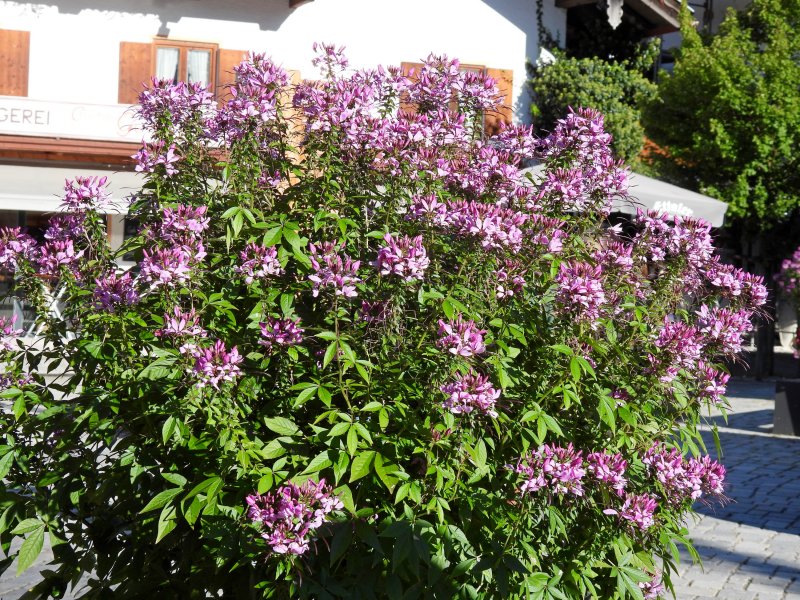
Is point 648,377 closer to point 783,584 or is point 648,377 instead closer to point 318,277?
point 318,277

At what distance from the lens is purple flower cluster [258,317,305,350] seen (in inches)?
126

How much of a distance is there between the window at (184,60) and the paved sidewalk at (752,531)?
12177mm

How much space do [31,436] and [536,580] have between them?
181 cm

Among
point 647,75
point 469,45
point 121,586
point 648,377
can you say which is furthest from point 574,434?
point 647,75

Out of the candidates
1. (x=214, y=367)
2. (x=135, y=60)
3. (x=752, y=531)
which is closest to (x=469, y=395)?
(x=214, y=367)

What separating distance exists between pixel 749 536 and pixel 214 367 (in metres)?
5.34

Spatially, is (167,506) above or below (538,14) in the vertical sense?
below

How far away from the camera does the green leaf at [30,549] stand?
11.4 feet

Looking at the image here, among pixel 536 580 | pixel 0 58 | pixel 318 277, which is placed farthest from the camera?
pixel 0 58

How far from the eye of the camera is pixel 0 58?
63.4ft

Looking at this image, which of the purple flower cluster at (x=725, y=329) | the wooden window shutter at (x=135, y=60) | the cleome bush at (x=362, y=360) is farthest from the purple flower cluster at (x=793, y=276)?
the purple flower cluster at (x=725, y=329)

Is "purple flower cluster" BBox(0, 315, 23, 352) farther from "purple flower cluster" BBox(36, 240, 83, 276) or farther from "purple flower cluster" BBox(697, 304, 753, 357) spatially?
"purple flower cluster" BBox(697, 304, 753, 357)

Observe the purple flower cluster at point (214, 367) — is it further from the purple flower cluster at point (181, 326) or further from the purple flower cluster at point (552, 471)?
the purple flower cluster at point (552, 471)

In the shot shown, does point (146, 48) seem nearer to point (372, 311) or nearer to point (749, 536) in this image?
point (749, 536)
